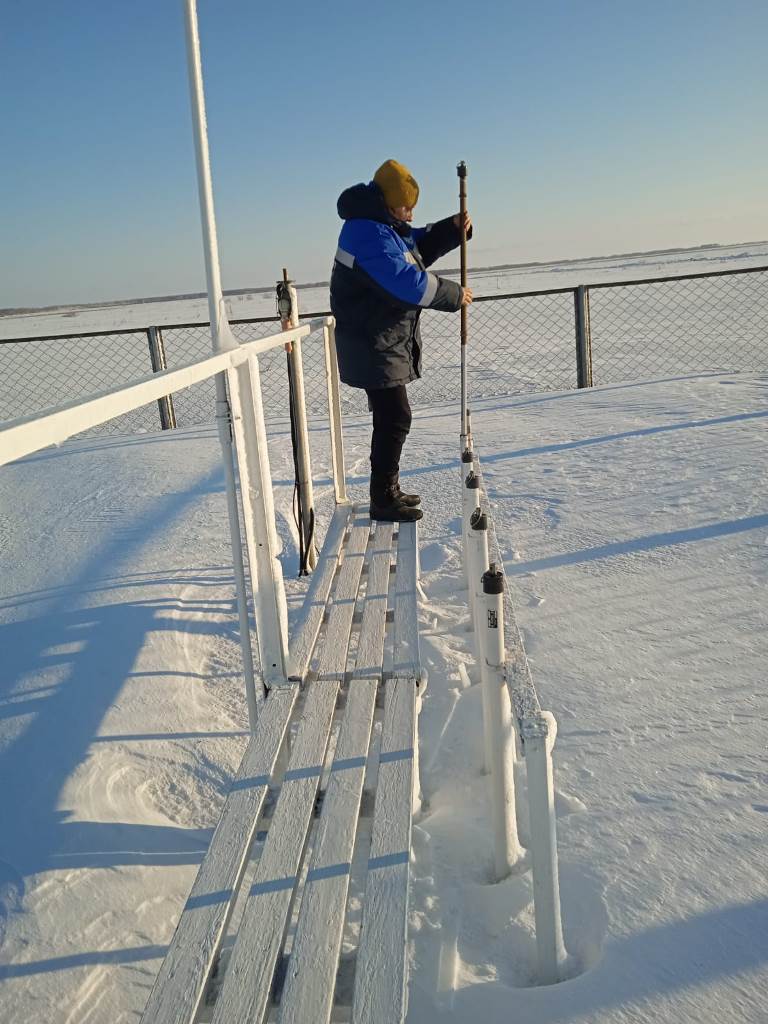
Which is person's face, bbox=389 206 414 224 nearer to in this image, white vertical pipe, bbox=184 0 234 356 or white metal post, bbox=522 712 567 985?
white vertical pipe, bbox=184 0 234 356

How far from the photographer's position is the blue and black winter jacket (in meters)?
3.09

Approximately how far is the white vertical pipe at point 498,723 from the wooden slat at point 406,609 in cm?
51

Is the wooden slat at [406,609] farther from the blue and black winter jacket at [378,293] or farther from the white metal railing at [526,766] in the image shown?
the blue and black winter jacket at [378,293]

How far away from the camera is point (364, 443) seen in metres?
6.78

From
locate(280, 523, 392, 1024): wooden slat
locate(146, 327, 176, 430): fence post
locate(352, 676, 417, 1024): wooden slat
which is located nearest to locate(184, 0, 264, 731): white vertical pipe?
locate(280, 523, 392, 1024): wooden slat

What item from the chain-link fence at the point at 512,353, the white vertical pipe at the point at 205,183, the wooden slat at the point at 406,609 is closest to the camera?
the white vertical pipe at the point at 205,183

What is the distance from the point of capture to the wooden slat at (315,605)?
2295 mm

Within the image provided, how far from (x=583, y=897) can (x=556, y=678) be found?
103 cm

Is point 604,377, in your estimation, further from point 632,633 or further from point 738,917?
point 738,917

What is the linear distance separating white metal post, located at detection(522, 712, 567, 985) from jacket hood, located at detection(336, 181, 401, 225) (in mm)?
2382

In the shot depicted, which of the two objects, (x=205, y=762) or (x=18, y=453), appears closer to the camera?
(x=18, y=453)

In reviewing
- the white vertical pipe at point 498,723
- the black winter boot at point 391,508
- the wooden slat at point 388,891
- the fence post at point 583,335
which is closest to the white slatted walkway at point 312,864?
the wooden slat at point 388,891

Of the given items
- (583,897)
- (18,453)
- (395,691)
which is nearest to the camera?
(18,453)

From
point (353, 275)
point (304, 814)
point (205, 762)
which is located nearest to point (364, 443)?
point (353, 275)
